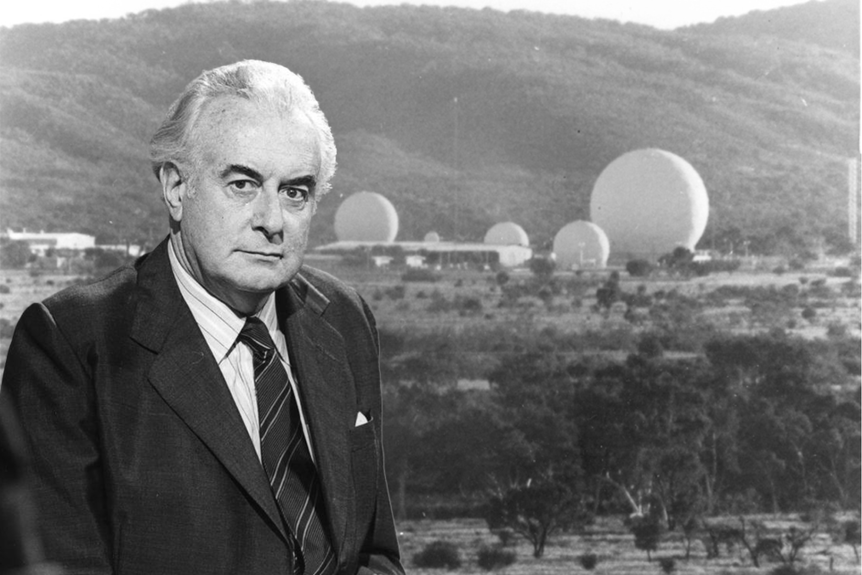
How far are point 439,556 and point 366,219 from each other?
2.77 m

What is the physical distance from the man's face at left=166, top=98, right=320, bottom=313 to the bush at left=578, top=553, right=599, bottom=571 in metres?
8.47

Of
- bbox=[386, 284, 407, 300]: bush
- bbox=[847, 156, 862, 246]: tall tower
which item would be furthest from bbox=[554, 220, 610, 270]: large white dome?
bbox=[847, 156, 862, 246]: tall tower

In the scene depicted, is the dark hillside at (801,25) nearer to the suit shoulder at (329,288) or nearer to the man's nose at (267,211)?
the suit shoulder at (329,288)

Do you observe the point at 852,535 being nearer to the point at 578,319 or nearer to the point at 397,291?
the point at 578,319

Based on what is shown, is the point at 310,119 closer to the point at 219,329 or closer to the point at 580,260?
the point at 219,329

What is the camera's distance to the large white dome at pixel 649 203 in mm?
9547

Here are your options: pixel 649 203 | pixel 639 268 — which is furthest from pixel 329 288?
pixel 649 203

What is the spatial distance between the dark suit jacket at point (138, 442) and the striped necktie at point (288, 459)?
0.05ft

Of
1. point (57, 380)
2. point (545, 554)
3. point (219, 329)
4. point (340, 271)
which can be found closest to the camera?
point (57, 380)

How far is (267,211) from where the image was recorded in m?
1.04

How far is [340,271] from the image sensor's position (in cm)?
875

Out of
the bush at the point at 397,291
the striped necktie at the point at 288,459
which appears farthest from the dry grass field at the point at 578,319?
the striped necktie at the point at 288,459

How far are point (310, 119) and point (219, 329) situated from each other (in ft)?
0.70

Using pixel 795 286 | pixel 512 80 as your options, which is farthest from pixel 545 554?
pixel 512 80
